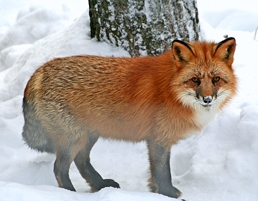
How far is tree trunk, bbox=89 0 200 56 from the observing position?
5598 mm

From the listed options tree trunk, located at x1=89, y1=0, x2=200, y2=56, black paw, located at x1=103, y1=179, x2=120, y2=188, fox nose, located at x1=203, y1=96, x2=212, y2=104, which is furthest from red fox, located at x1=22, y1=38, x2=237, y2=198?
tree trunk, located at x1=89, y1=0, x2=200, y2=56

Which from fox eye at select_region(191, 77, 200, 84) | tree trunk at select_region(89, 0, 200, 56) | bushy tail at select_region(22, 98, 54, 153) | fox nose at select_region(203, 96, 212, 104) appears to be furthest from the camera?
tree trunk at select_region(89, 0, 200, 56)

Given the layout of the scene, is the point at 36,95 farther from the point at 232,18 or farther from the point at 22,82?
the point at 232,18

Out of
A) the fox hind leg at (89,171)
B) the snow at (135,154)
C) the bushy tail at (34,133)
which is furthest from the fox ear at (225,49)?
the bushy tail at (34,133)

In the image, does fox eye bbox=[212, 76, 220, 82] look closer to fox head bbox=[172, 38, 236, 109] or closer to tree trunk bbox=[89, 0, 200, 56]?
fox head bbox=[172, 38, 236, 109]

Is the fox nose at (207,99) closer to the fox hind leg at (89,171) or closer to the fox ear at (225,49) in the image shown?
the fox ear at (225,49)

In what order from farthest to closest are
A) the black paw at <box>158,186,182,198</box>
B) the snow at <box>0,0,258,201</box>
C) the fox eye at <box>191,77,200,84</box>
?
1. the black paw at <box>158,186,182,198</box>
2. the snow at <box>0,0,258,201</box>
3. the fox eye at <box>191,77,200,84</box>

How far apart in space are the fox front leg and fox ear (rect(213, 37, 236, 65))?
87cm

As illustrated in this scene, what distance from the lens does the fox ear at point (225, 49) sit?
157 inches

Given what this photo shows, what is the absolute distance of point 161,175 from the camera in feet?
14.1

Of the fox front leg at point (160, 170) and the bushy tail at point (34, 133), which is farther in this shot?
the bushy tail at point (34, 133)

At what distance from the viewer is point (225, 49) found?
4020 mm

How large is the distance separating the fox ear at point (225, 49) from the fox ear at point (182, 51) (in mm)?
206

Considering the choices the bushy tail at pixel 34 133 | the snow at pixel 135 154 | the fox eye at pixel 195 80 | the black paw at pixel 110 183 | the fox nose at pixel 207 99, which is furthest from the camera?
the black paw at pixel 110 183
